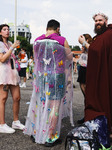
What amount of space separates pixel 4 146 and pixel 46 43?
156cm

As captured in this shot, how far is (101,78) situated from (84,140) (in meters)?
0.80

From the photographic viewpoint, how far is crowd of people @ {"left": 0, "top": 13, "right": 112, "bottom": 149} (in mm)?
3088

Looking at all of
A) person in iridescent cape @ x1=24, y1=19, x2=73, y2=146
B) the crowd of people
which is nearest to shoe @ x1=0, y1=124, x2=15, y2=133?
the crowd of people

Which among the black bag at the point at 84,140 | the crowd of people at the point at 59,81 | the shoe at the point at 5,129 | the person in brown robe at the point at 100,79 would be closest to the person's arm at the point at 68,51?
the crowd of people at the point at 59,81

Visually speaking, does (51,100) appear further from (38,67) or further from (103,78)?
(103,78)

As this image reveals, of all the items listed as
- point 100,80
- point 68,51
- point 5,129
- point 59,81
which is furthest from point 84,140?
point 5,129

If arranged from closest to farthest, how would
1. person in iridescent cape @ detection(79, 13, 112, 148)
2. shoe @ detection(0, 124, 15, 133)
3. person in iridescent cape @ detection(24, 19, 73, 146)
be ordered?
person in iridescent cape @ detection(79, 13, 112, 148), person in iridescent cape @ detection(24, 19, 73, 146), shoe @ detection(0, 124, 15, 133)

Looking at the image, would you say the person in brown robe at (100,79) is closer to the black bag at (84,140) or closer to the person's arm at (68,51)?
the black bag at (84,140)

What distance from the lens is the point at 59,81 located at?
142 inches

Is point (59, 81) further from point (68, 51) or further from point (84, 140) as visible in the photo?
point (84, 140)

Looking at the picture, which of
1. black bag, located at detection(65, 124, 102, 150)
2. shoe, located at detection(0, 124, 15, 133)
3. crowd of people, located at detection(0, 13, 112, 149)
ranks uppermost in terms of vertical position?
crowd of people, located at detection(0, 13, 112, 149)

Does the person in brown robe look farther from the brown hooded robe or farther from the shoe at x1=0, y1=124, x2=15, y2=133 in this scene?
the shoe at x1=0, y1=124, x2=15, y2=133

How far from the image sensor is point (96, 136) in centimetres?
281

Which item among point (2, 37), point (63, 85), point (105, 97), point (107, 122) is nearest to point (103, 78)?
point (105, 97)
